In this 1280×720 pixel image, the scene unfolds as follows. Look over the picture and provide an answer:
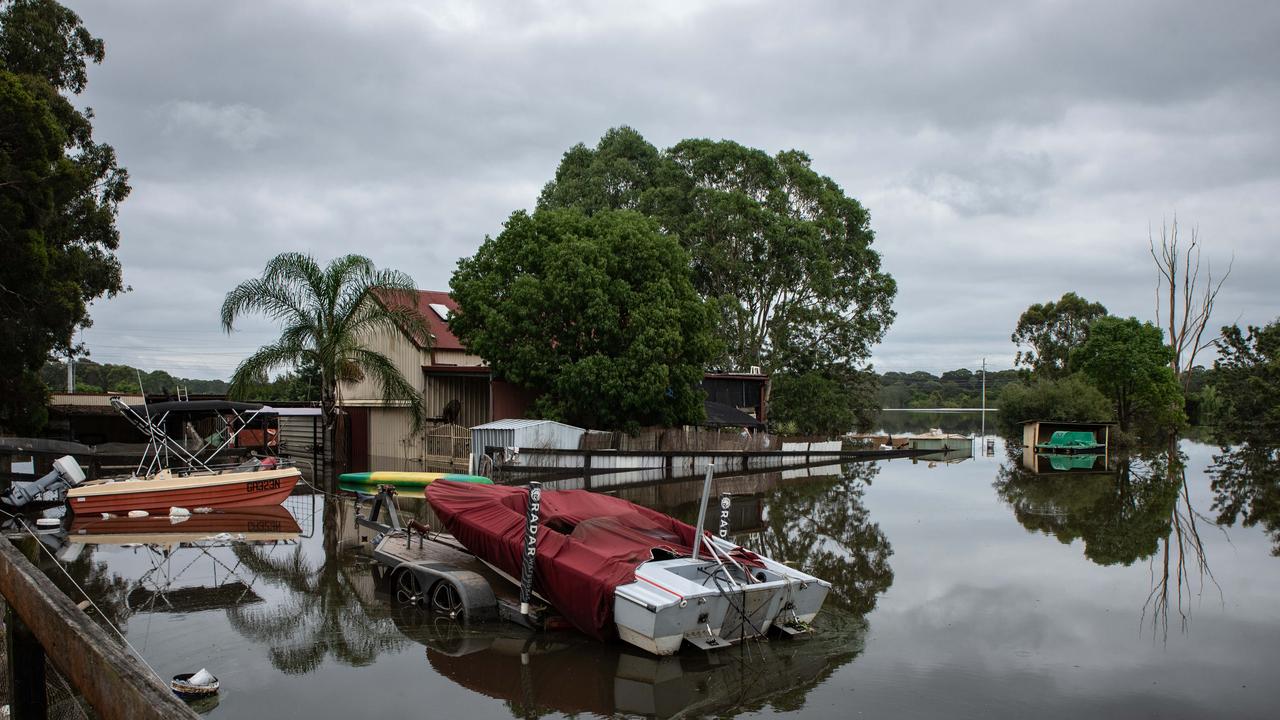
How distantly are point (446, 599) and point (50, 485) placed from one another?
1331 cm

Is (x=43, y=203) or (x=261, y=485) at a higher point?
(x=43, y=203)

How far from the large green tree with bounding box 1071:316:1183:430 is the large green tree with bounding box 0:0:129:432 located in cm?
5071

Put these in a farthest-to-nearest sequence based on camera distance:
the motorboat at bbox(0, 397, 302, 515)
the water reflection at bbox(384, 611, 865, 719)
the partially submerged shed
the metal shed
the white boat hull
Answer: the partially submerged shed
the metal shed
the motorboat at bbox(0, 397, 302, 515)
the white boat hull
the water reflection at bbox(384, 611, 865, 719)

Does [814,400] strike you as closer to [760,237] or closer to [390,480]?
[760,237]

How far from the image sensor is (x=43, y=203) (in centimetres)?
2298

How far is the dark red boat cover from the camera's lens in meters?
9.94

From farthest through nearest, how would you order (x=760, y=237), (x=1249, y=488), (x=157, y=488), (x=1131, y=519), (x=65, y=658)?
(x=760, y=237)
(x=1249, y=488)
(x=1131, y=519)
(x=157, y=488)
(x=65, y=658)

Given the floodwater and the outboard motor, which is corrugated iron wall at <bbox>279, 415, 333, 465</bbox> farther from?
the floodwater

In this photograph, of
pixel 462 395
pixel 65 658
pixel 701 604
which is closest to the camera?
pixel 65 658

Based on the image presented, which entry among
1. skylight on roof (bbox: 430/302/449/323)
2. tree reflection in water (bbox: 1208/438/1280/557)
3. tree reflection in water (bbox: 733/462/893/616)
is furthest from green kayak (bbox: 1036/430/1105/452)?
skylight on roof (bbox: 430/302/449/323)

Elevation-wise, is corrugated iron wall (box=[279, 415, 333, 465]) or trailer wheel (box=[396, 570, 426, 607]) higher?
corrugated iron wall (box=[279, 415, 333, 465])

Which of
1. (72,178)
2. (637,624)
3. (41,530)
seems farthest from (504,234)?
(637,624)

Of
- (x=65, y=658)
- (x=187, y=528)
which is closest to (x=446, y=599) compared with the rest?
(x=65, y=658)

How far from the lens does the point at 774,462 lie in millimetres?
38750
